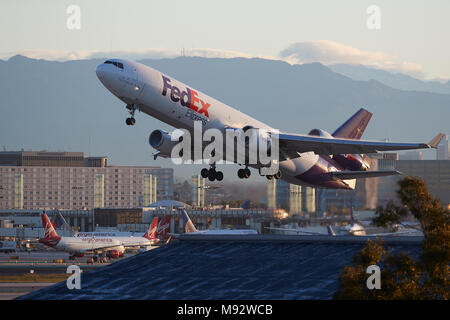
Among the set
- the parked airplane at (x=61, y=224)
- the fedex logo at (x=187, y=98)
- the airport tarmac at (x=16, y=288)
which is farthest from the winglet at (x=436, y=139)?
the parked airplane at (x=61, y=224)

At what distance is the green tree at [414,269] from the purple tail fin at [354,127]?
36.9 metres

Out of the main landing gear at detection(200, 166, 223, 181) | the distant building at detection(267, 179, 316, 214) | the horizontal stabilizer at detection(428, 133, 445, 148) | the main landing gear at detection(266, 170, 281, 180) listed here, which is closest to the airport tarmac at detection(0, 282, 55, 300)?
the main landing gear at detection(200, 166, 223, 181)

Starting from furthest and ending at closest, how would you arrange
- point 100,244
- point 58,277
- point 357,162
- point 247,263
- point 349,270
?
point 100,244 → point 58,277 → point 357,162 → point 247,263 → point 349,270

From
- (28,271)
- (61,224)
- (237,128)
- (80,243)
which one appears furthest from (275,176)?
(61,224)

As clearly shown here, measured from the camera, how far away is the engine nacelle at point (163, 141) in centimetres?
5138

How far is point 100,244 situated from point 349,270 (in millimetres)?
78638

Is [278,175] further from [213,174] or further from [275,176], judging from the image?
[213,174]

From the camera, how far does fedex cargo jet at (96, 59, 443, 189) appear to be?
4372cm

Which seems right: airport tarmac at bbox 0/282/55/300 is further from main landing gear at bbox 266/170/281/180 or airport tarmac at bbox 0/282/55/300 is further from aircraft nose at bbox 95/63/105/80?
aircraft nose at bbox 95/63/105/80

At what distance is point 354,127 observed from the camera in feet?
208

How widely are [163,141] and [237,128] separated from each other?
5.91 meters

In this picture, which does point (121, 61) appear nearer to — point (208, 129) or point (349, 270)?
point (208, 129)
